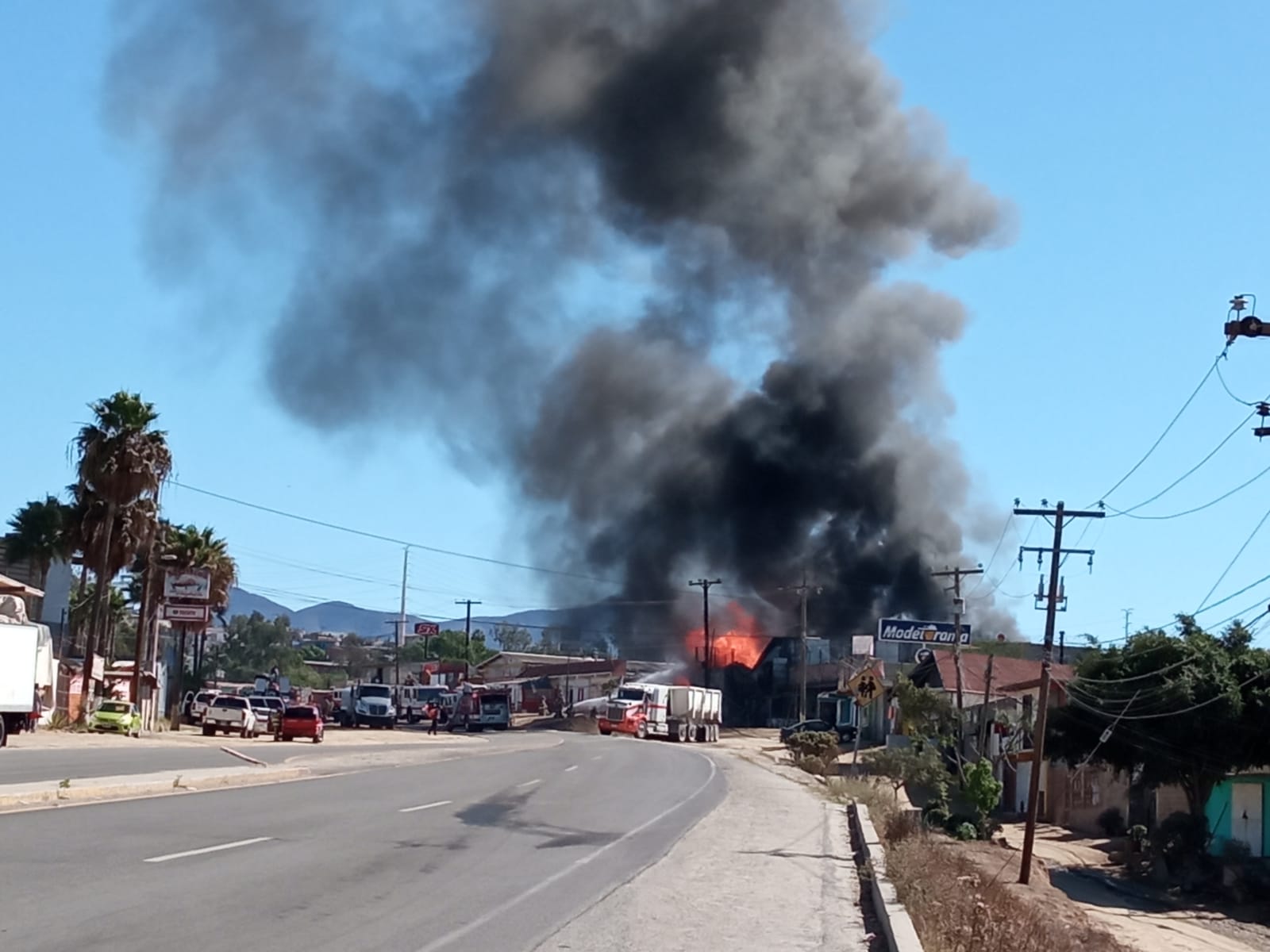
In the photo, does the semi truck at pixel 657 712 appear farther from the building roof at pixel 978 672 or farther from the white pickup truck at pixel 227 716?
the white pickup truck at pixel 227 716

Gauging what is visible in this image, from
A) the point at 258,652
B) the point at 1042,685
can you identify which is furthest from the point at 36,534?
the point at 258,652

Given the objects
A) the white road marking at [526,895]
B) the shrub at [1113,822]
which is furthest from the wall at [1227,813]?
the white road marking at [526,895]

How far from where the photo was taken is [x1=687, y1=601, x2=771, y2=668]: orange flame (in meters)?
84.9

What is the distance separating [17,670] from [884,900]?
2592 centimetres

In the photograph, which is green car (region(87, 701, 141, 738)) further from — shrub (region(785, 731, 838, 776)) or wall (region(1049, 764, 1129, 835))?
wall (region(1049, 764, 1129, 835))

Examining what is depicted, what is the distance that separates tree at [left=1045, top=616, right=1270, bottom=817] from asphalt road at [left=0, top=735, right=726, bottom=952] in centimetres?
1395

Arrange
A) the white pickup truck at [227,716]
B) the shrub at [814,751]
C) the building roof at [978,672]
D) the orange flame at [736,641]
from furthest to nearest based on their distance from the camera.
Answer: the orange flame at [736,641], the building roof at [978,672], the white pickup truck at [227,716], the shrub at [814,751]

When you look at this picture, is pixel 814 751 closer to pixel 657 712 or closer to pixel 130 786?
pixel 657 712

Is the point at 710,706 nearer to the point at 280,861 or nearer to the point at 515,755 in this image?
the point at 515,755

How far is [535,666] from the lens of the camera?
109 meters

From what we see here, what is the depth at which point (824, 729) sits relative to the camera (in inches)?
2530

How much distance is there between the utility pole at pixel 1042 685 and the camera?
79.4ft

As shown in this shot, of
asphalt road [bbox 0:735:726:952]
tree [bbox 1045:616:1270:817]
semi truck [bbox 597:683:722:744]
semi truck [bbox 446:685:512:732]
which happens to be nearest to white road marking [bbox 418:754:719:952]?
asphalt road [bbox 0:735:726:952]

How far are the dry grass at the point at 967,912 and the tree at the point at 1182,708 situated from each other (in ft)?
41.2
